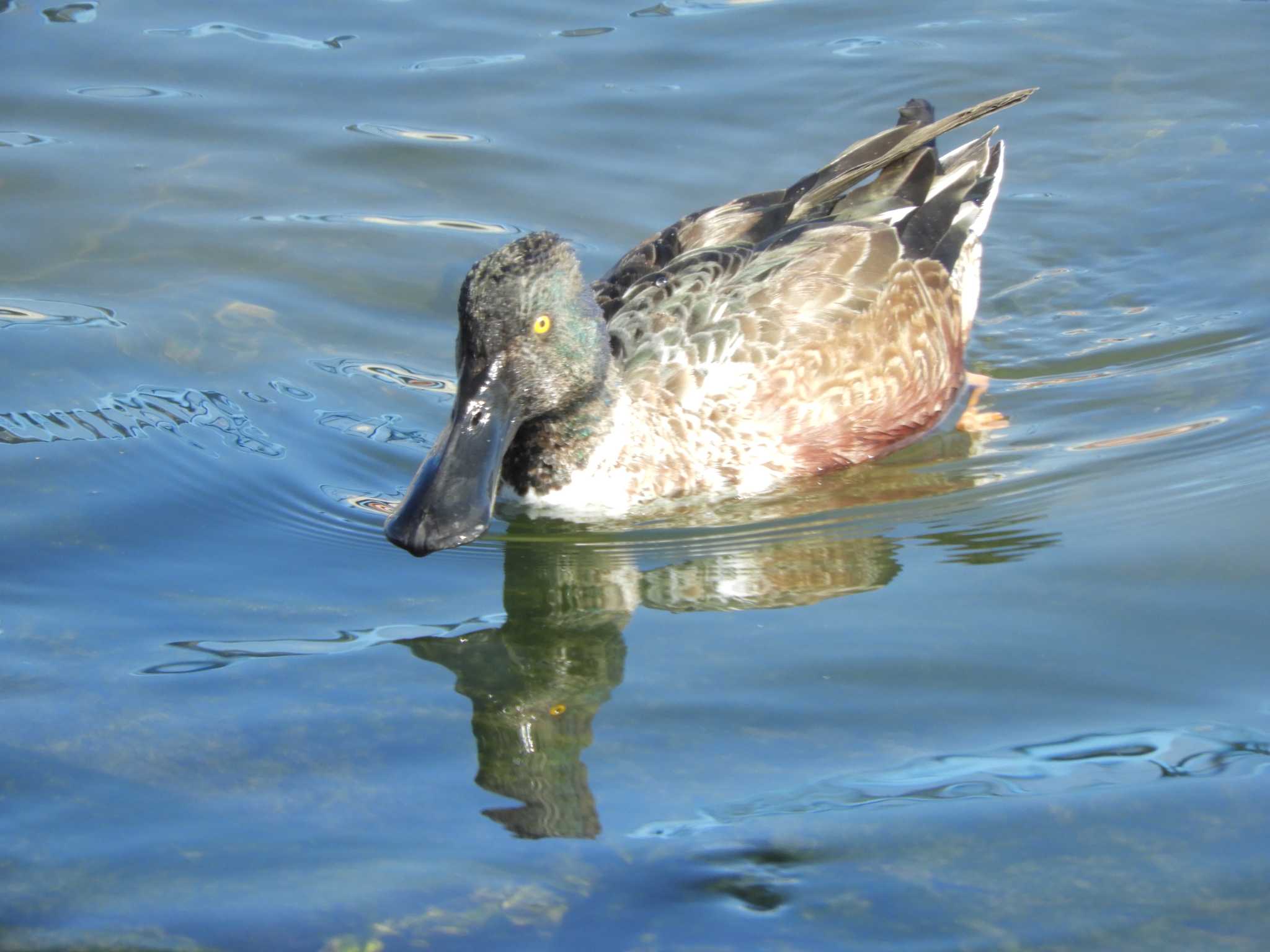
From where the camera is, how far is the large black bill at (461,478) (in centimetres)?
574

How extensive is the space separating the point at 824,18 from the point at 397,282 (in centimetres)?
474

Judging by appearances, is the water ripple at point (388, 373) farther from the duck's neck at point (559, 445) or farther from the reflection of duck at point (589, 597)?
the reflection of duck at point (589, 597)

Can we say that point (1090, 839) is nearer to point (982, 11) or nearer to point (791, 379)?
point (791, 379)

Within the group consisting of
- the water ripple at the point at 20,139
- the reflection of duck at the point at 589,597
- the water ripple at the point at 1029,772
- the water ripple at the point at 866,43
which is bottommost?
the water ripple at the point at 1029,772

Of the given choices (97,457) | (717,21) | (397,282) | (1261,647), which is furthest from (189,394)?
(717,21)

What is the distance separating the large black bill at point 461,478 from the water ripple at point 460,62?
224 inches

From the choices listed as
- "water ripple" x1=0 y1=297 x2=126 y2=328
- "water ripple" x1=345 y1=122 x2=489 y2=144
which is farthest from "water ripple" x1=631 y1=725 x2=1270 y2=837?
"water ripple" x1=345 y1=122 x2=489 y2=144

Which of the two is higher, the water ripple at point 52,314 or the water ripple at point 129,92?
the water ripple at point 129,92

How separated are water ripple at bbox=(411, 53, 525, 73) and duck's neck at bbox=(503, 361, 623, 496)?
210 inches

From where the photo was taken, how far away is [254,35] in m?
11.6

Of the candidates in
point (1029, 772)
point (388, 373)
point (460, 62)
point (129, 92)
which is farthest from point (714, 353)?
point (129, 92)

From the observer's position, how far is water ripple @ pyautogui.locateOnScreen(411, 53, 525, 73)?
37.1 ft

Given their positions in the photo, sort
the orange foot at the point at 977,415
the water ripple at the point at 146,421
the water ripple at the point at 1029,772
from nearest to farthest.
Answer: the water ripple at the point at 1029,772, the water ripple at the point at 146,421, the orange foot at the point at 977,415

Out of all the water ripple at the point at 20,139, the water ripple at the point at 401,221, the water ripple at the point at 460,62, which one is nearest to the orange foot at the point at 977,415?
the water ripple at the point at 401,221
